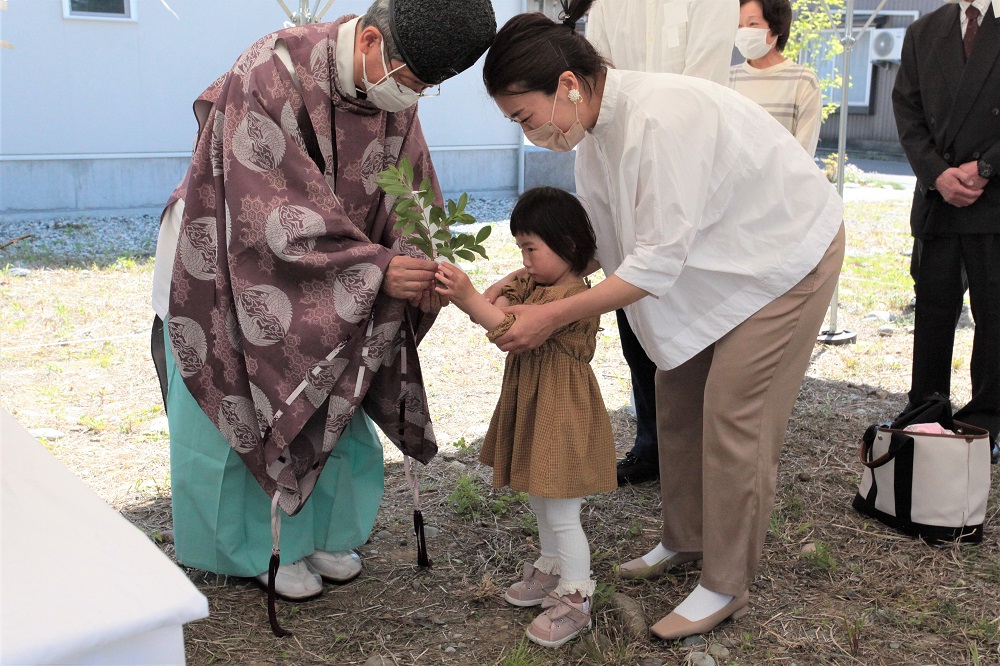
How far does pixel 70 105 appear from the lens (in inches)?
353

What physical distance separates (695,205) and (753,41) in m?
1.96

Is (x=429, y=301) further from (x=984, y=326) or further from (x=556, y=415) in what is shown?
(x=984, y=326)

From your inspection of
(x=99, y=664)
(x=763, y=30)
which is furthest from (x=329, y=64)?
(x=763, y=30)

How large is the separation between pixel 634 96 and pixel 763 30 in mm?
1901

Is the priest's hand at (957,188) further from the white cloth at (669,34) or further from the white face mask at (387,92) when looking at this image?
the white face mask at (387,92)

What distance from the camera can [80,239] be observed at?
812 cm

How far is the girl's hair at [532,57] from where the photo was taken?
2.06m

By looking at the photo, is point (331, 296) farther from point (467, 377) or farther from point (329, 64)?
point (467, 377)

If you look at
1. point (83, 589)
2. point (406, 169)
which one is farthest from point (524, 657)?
point (83, 589)

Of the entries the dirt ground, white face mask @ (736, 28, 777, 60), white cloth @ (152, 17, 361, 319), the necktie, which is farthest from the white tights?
the necktie

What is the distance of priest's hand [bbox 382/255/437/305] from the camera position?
2354mm

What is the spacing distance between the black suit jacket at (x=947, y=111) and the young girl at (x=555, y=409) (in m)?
2.05

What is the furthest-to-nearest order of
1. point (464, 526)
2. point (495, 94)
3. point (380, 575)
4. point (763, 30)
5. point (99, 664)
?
1. point (763, 30)
2. point (464, 526)
3. point (380, 575)
4. point (495, 94)
5. point (99, 664)

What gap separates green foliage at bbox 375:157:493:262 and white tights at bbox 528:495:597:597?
0.66 m
